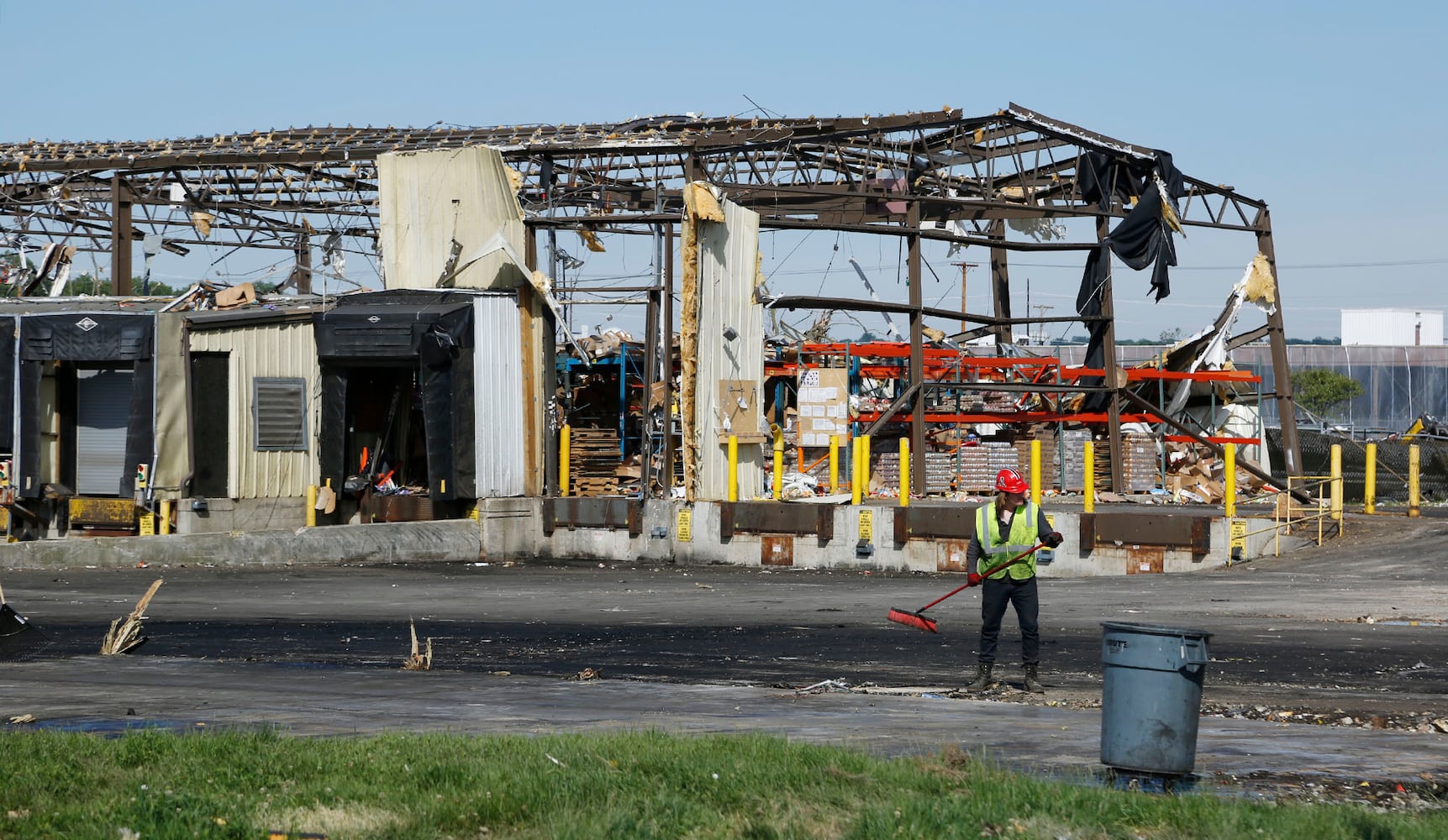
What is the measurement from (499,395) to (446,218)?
13.2 ft

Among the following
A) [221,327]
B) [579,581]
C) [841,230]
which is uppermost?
[841,230]

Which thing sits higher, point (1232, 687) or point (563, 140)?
point (563, 140)

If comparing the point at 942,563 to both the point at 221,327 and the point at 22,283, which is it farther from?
the point at 22,283

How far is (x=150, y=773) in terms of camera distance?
26.3ft

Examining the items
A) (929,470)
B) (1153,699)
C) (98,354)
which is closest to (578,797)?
(1153,699)

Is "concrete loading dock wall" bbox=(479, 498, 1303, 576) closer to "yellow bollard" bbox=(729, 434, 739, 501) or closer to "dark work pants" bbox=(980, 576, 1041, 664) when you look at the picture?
"yellow bollard" bbox=(729, 434, 739, 501)

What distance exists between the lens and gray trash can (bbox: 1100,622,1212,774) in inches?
326

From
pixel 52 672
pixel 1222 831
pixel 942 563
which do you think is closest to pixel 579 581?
pixel 942 563

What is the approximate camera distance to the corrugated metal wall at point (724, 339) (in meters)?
28.0

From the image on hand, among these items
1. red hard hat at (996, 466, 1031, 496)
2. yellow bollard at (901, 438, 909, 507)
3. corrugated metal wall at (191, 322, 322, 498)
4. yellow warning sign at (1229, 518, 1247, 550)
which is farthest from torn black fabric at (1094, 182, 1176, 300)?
red hard hat at (996, 466, 1031, 496)

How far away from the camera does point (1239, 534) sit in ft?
76.2

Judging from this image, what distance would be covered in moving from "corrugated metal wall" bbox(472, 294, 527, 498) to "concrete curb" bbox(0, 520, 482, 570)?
3.94 feet

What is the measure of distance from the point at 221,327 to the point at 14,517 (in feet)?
18.0

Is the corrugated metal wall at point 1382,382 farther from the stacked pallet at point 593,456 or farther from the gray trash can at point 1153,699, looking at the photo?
the gray trash can at point 1153,699
